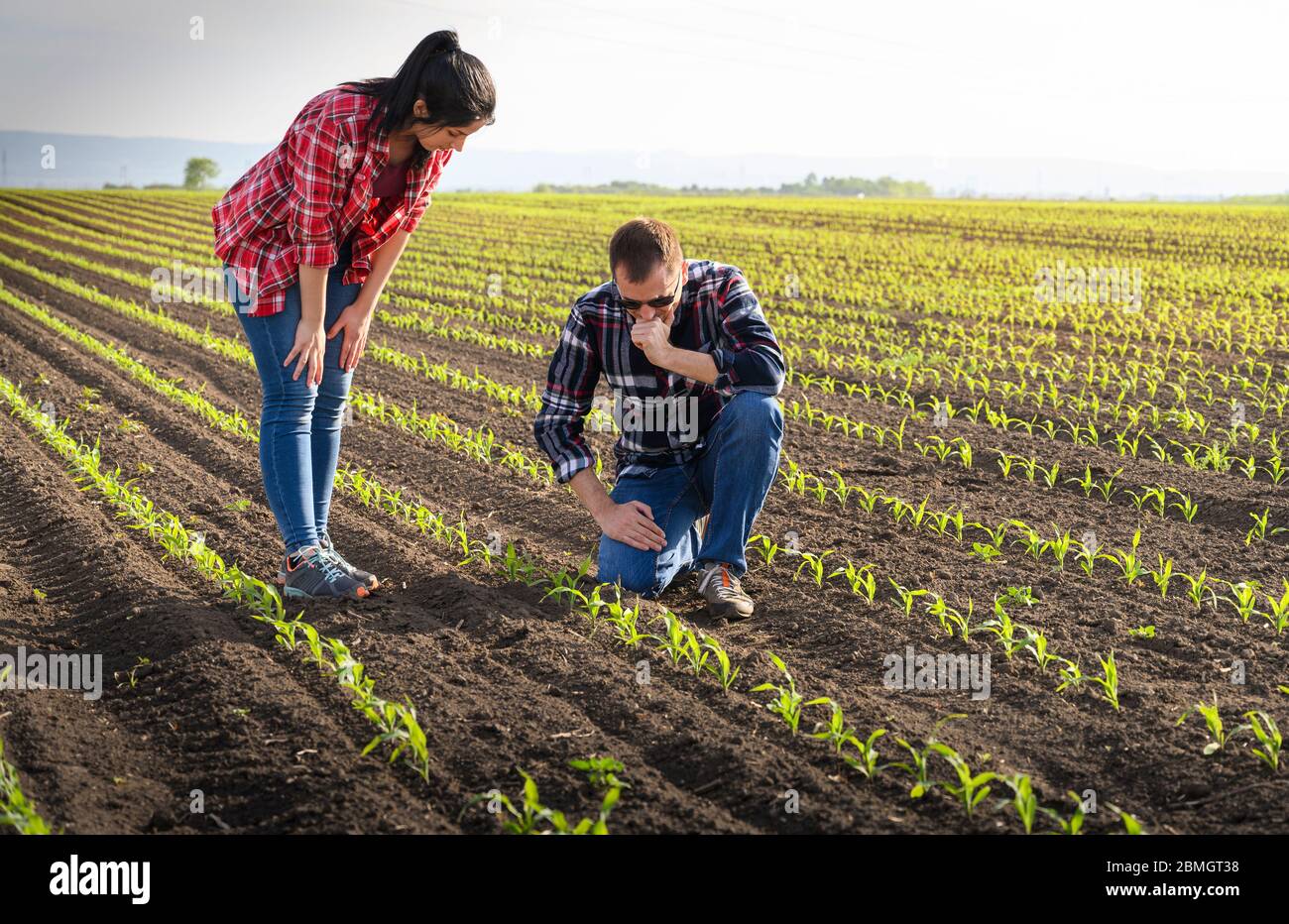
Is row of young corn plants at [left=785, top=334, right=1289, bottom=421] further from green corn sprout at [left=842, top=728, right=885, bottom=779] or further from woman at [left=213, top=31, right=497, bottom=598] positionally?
woman at [left=213, top=31, right=497, bottom=598]

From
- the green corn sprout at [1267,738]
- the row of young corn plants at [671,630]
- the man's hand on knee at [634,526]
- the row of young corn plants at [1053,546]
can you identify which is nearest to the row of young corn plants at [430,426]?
the row of young corn plants at [671,630]

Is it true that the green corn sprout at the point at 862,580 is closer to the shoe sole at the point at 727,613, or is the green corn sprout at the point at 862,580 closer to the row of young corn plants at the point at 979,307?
the shoe sole at the point at 727,613

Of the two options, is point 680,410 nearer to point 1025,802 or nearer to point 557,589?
point 557,589

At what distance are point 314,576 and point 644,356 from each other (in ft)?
4.86

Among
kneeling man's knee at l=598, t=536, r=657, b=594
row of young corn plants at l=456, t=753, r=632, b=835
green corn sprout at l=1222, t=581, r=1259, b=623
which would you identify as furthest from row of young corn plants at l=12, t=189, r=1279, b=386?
row of young corn plants at l=456, t=753, r=632, b=835

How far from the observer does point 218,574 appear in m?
4.58

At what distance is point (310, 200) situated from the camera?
3615mm

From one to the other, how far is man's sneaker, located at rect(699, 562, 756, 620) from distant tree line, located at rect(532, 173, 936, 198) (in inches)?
3256

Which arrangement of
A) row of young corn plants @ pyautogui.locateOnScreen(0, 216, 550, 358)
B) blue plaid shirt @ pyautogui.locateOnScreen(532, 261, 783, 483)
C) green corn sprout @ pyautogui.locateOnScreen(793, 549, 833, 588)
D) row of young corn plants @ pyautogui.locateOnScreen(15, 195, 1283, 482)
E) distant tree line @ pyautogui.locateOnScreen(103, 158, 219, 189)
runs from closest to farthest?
blue plaid shirt @ pyautogui.locateOnScreen(532, 261, 783, 483) < green corn sprout @ pyautogui.locateOnScreen(793, 549, 833, 588) < row of young corn plants @ pyautogui.locateOnScreen(15, 195, 1283, 482) < row of young corn plants @ pyautogui.locateOnScreen(0, 216, 550, 358) < distant tree line @ pyautogui.locateOnScreen(103, 158, 219, 189)

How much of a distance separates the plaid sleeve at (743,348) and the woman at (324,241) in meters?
1.11

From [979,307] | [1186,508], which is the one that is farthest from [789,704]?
[979,307]

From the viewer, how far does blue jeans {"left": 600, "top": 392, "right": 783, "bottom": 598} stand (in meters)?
4.18

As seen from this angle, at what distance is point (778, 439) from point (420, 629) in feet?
4.90

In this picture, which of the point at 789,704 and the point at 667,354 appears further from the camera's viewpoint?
the point at 667,354
